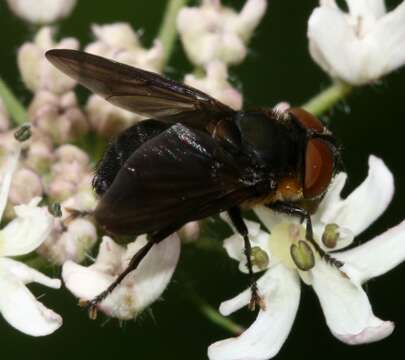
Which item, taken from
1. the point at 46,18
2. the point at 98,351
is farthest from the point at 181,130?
the point at 98,351

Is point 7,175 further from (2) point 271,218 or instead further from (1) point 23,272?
(2) point 271,218

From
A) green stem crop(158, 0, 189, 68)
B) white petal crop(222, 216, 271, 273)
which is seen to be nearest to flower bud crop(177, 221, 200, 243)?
white petal crop(222, 216, 271, 273)

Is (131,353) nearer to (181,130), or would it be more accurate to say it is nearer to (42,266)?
(42,266)

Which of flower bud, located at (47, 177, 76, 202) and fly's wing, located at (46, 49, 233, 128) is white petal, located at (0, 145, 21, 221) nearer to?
flower bud, located at (47, 177, 76, 202)

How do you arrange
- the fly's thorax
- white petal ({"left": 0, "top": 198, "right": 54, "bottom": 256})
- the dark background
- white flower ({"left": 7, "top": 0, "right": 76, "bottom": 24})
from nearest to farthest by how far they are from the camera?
the fly's thorax
white petal ({"left": 0, "top": 198, "right": 54, "bottom": 256})
white flower ({"left": 7, "top": 0, "right": 76, "bottom": 24})
the dark background

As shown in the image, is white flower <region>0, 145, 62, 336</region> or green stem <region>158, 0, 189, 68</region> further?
green stem <region>158, 0, 189, 68</region>

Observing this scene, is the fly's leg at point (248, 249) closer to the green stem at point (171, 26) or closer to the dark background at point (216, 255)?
the dark background at point (216, 255)

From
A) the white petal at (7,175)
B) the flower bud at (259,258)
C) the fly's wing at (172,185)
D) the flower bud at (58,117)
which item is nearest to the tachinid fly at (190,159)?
the fly's wing at (172,185)
